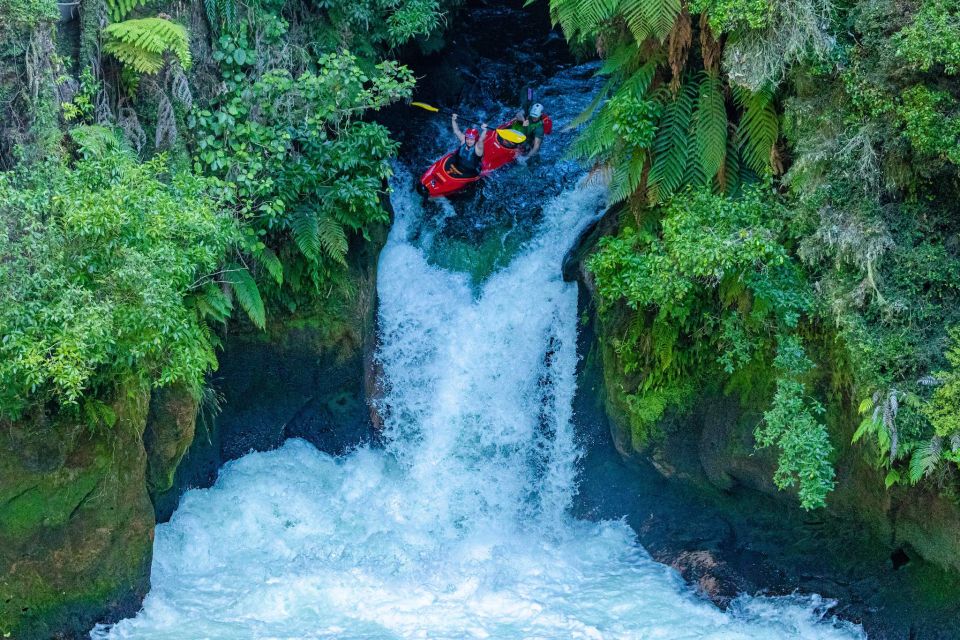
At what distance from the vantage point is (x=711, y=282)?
1006 cm

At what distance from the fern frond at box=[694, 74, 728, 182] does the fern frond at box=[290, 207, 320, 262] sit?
4.43 m

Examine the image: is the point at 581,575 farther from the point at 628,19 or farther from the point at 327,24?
the point at 327,24

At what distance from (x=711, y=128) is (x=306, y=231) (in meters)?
4.70

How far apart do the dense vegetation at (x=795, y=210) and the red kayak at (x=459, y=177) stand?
299 cm

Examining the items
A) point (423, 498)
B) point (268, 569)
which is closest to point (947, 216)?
point (423, 498)

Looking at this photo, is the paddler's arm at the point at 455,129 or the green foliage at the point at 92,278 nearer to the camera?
the green foliage at the point at 92,278

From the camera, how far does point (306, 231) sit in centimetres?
1171

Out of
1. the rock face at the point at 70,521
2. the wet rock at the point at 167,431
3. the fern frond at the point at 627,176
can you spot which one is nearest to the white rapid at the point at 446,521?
the rock face at the point at 70,521

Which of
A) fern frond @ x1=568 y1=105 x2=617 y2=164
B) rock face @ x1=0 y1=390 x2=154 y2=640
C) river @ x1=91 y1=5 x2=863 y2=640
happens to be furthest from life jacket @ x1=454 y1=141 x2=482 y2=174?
rock face @ x1=0 y1=390 x2=154 y2=640

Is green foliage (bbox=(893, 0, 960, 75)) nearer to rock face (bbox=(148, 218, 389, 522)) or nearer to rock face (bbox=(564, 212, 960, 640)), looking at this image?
rock face (bbox=(564, 212, 960, 640))

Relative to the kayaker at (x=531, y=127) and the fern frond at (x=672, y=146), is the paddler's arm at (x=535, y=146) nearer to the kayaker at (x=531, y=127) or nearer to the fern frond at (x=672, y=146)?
the kayaker at (x=531, y=127)

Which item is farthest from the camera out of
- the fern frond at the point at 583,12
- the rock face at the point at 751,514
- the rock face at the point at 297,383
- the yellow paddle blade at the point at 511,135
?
the yellow paddle blade at the point at 511,135

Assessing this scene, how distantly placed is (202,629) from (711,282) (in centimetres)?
625

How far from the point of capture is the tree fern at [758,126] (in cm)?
1001
